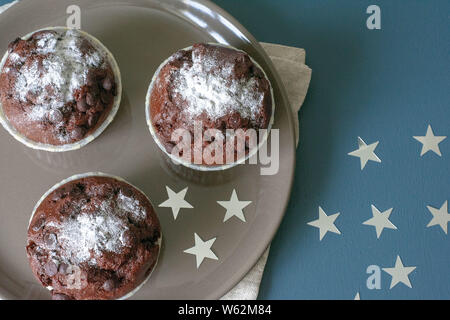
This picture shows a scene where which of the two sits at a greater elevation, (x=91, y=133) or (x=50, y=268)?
(x=91, y=133)

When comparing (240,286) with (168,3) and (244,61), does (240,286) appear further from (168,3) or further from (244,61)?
(168,3)

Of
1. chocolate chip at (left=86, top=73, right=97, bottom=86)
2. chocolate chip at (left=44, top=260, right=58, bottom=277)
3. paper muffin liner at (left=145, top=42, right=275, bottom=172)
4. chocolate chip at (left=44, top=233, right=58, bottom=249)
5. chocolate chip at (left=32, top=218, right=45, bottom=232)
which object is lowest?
chocolate chip at (left=44, top=260, right=58, bottom=277)

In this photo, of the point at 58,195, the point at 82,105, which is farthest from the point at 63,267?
the point at 82,105

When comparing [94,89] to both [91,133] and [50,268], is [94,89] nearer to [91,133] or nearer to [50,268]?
[91,133]

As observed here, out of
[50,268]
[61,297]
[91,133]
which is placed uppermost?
[91,133]

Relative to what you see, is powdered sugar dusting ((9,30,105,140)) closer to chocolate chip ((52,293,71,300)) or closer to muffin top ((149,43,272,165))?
muffin top ((149,43,272,165))

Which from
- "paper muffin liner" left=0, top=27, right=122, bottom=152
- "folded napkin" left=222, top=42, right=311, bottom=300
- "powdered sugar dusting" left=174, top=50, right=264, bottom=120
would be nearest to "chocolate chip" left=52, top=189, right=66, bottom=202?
"paper muffin liner" left=0, top=27, right=122, bottom=152
